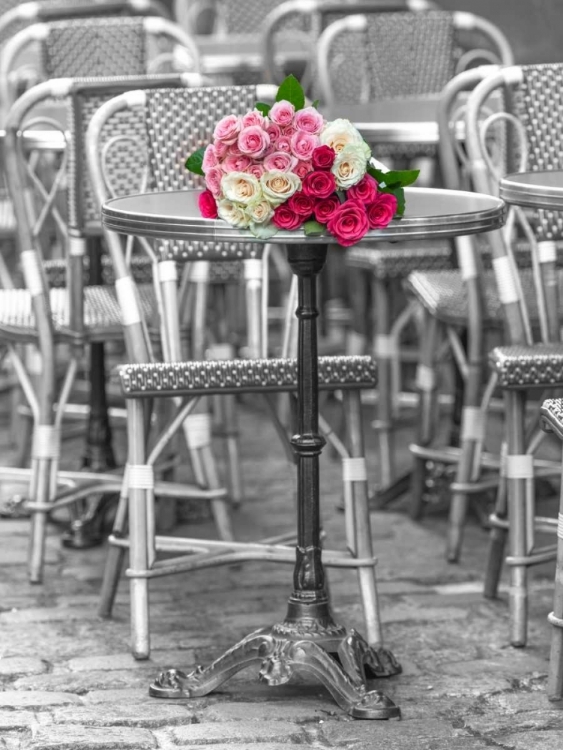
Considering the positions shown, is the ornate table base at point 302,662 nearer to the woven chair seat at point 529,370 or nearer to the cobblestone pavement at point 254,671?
the cobblestone pavement at point 254,671

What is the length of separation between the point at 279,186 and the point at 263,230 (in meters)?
0.09

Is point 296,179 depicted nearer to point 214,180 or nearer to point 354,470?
point 214,180

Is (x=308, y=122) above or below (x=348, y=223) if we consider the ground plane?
above

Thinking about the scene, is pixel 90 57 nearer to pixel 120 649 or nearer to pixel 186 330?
pixel 186 330

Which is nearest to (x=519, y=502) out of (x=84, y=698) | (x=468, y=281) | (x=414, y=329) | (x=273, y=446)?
(x=468, y=281)

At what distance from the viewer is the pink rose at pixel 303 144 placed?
292cm

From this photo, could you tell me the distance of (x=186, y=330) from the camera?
4406 mm

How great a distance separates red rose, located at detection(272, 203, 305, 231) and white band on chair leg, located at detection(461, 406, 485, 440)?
1.48 m

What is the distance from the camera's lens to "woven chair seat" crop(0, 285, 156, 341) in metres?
4.12

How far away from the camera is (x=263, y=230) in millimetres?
2900

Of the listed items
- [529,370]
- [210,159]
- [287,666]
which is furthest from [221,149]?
[287,666]

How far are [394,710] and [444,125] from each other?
175 centimetres

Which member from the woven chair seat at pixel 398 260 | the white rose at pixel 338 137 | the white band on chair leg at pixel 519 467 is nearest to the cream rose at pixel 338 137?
the white rose at pixel 338 137

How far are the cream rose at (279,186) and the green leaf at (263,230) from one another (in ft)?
0.15
